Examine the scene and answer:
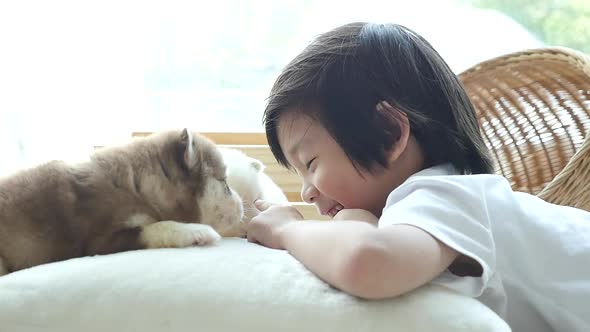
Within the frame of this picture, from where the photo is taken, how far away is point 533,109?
4.97 ft

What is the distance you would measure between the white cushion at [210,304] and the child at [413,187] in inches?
1.7

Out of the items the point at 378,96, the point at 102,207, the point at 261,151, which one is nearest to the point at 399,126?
the point at 378,96

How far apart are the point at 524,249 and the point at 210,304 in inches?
17.2

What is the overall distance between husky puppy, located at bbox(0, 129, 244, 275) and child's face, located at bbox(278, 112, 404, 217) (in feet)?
0.57

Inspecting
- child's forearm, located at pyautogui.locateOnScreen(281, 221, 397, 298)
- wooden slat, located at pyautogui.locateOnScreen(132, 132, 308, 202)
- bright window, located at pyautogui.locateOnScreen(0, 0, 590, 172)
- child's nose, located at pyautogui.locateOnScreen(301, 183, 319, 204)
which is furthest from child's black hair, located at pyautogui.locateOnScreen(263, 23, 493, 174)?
wooden slat, located at pyautogui.locateOnScreen(132, 132, 308, 202)

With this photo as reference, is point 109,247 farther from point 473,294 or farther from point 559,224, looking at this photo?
point 559,224

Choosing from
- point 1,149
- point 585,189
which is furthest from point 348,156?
point 1,149

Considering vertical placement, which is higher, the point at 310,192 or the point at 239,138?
the point at 310,192

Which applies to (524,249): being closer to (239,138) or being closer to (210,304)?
(210,304)

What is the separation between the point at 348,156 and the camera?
861 millimetres

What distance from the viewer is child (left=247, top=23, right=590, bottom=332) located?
26.2 inches

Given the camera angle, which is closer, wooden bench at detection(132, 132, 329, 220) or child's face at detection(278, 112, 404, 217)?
child's face at detection(278, 112, 404, 217)

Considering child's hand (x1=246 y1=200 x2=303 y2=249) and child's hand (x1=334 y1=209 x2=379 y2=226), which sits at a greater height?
child's hand (x1=334 y1=209 x2=379 y2=226)

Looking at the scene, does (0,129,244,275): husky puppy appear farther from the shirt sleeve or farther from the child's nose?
the shirt sleeve
